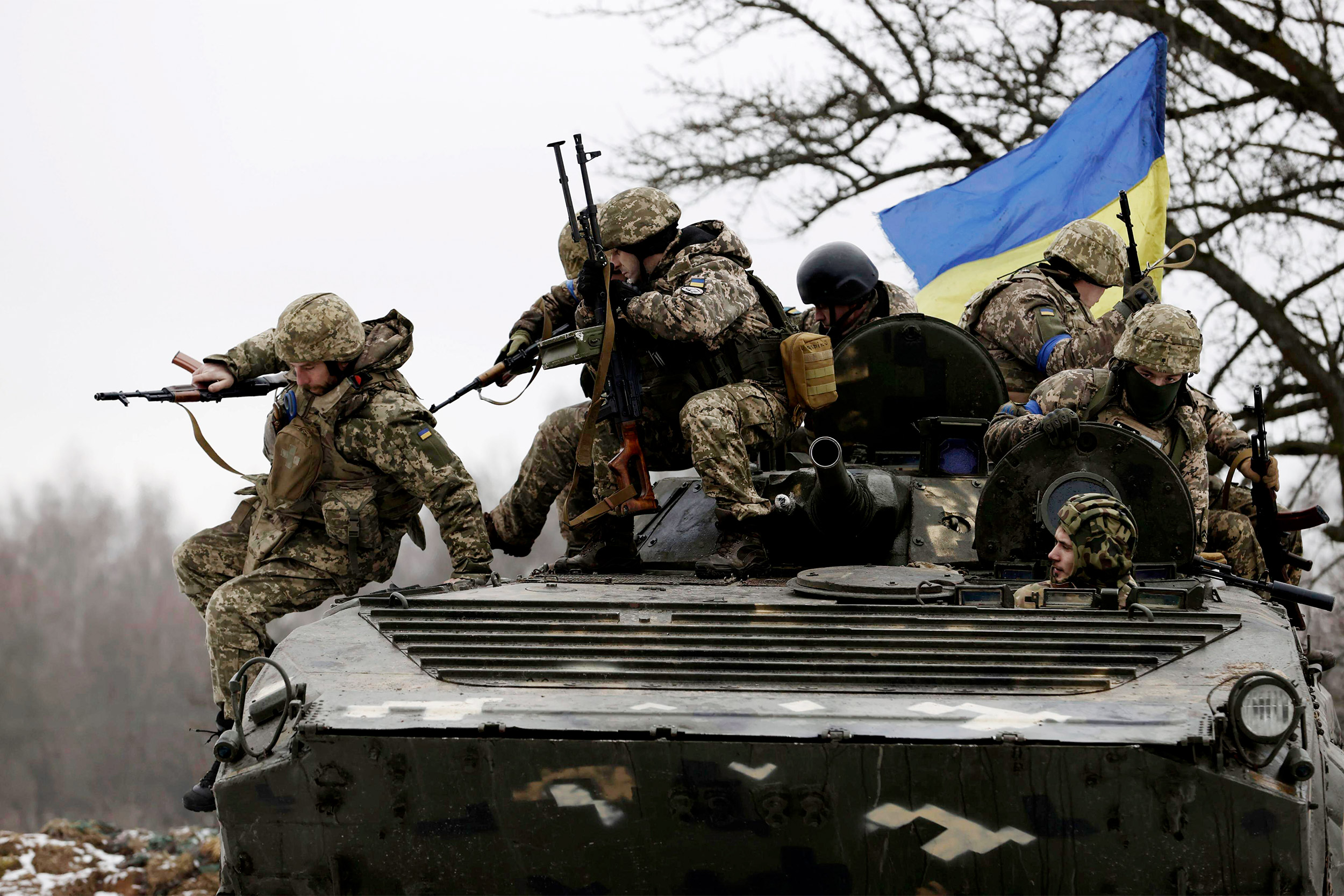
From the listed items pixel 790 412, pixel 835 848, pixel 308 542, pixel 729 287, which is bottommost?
pixel 835 848

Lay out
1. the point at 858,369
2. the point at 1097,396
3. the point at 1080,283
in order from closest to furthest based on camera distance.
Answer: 1. the point at 1097,396
2. the point at 858,369
3. the point at 1080,283

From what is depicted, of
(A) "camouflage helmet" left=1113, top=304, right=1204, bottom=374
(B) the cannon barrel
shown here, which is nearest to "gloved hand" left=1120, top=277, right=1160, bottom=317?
(A) "camouflage helmet" left=1113, top=304, right=1204, bottom=374

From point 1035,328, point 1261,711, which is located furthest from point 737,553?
point 1261,711

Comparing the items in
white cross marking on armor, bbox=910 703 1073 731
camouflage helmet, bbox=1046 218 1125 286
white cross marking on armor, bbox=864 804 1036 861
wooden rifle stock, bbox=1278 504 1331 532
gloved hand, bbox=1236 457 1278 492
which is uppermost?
camouflage helmet, bbox=1046 218 1125 286

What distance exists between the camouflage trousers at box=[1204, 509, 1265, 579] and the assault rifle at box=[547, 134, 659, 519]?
3003 millimetres

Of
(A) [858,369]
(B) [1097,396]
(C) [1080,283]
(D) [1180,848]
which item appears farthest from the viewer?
(C) [1080,283]

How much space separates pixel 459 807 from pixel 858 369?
11.6 feet

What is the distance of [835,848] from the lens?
4367 millimetres

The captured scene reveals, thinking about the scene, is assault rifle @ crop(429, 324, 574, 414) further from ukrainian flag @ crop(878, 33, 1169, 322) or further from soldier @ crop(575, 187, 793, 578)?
ukrainian flag @ crop(878, 33, 1169, 322)

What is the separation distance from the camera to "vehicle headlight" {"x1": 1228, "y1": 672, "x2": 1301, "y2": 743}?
425 centimetres

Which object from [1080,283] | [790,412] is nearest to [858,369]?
[790,412]

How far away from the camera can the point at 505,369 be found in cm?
764

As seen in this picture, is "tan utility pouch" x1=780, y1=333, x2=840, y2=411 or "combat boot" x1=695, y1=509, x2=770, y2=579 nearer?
"combat boot" x1=695, y1=509, x2=770, y2=579

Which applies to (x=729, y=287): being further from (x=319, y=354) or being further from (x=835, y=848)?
(x=835, y=848)
